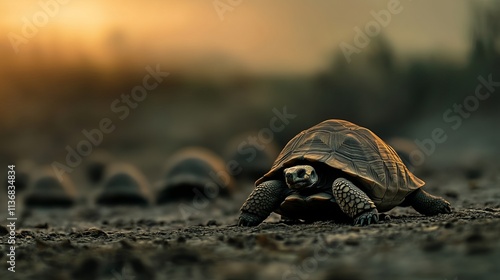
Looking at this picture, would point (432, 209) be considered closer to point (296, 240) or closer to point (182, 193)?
point (296, 240)

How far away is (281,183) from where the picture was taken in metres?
6.91

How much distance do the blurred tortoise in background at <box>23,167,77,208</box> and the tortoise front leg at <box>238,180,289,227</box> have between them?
10312 millimetres

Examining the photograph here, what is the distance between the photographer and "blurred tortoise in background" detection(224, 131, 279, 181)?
19.8 meters

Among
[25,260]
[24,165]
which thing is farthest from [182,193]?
[25,260]

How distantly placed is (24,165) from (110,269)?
62.4 ft

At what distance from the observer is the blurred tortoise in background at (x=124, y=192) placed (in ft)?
51.8

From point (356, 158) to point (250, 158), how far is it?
13.7m

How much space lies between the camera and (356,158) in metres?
6.58

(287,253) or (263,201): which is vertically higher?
(263,201)

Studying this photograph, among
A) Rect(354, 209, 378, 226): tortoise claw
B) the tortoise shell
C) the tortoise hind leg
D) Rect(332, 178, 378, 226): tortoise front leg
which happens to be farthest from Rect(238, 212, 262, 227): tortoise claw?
the tortoise hind leg

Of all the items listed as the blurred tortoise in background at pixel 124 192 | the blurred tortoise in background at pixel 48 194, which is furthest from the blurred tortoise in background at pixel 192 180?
the blurred tortoise in background at pixel 48 194

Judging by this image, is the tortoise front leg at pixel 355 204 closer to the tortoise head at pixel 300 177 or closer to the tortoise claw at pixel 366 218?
the tortoise claw at pixel 366 218

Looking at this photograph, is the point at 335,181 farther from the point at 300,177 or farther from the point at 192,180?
the point at 192,180

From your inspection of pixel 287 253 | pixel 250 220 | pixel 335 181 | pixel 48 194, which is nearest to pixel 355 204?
pixel 335 181
